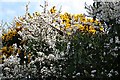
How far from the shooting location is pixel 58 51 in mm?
4879

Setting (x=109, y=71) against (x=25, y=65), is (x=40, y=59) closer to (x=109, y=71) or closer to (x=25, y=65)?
(x=25, y=65)

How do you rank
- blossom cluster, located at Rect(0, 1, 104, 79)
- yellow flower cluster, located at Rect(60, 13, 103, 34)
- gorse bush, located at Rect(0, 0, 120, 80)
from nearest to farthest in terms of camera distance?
gorse bush, located at Rect(0, 0, 120, 80) < blossom cluster, located at Rect(0, 1, 104, 79) < yellow flower cluster, located at Rect(60, 13, 103, 34)

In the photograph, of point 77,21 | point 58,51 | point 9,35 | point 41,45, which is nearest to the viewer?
point 58,51

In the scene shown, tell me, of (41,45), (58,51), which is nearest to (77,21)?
(41,45)

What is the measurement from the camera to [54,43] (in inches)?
205

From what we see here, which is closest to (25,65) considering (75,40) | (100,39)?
→ (75,40)

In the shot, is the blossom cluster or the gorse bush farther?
the blossom cluster

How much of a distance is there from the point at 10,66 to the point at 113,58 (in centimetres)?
170

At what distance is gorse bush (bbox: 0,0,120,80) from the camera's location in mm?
4375

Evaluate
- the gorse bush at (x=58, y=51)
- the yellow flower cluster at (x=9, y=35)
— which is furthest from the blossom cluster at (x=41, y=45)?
the yellow flower cluster at (x=9, y=35)

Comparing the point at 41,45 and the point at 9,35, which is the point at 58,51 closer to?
the point at 41,45

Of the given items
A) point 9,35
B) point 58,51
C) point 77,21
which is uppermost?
point 77,21

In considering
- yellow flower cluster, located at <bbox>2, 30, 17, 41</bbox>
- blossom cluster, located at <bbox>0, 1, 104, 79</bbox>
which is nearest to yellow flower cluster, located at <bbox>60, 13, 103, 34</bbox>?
blossom cluster, located at <bbox>0, 1, 104, 79</bbox>

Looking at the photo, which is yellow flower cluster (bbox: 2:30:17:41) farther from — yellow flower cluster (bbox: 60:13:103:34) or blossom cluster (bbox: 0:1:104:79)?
yellow flower cluster (bbox: 60:13:103:34)
